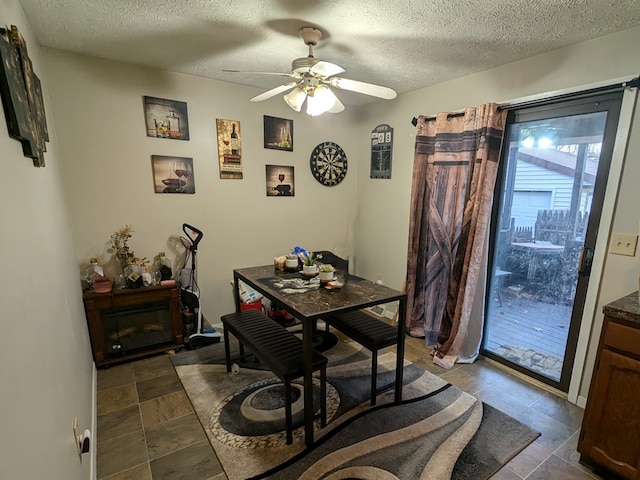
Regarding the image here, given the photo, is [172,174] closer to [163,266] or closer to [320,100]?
[163,266]

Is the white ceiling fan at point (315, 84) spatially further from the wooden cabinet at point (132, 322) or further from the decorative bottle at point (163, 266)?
the wooden cabinet at point (132, 322)

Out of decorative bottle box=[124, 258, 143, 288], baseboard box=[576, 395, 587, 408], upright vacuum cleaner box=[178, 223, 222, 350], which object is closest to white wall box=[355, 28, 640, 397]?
baseboard box=[576, 395, 587, 408]

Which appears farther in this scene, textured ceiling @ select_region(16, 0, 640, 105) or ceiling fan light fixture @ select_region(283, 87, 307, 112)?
ceiling fan light fixture @ select_region(283, 87, 307, 112)

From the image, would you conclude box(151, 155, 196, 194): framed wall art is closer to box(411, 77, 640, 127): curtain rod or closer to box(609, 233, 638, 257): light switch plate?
box(411, 77, 640, 127): curtain rod

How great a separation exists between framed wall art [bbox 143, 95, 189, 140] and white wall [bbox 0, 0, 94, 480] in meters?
1.04

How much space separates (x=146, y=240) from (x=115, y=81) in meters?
1.32

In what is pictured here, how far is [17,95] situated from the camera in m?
1.09

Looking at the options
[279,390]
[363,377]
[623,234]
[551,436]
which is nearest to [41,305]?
[279,390]

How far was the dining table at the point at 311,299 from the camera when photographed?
5.58 feet

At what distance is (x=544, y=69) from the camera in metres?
2.18

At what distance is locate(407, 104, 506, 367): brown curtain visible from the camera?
8.09 feet

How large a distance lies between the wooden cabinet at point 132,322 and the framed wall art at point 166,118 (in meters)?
1.36

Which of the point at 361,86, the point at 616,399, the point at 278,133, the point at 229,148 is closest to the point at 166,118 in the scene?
the point at 229,148

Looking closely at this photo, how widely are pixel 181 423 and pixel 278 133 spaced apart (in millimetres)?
2690
